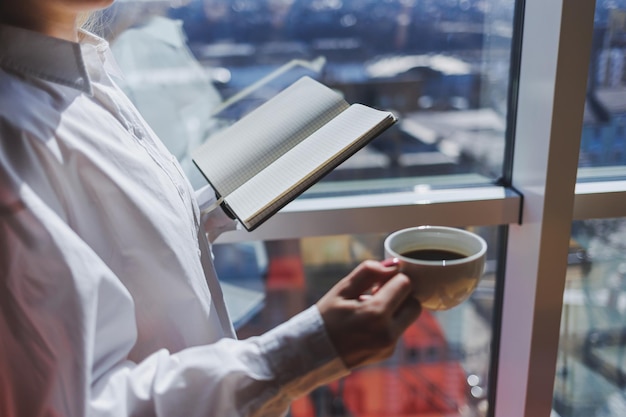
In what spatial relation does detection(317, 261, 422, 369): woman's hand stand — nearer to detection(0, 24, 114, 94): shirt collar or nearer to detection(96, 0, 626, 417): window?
detection(0, 24, 114, 94): shirt collar

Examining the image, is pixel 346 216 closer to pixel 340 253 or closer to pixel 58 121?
pixel 340 253

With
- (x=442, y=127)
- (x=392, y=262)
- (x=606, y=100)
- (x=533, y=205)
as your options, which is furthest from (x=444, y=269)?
(x=606, y=100)

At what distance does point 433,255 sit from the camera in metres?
0.78

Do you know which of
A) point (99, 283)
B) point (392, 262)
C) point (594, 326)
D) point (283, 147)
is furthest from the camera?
point (594, 326)

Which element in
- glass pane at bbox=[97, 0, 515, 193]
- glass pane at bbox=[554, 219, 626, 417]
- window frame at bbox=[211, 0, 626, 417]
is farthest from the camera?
glass pane at bbox=[554, 219, 626, 417]

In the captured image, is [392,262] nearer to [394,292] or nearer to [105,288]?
[394,292]

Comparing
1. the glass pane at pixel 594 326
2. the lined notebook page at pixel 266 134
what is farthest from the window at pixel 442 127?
the lined notebook page at pixel 266 134

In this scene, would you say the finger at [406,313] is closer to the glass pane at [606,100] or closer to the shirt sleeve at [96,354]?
the shirt sleeve at [96,354]

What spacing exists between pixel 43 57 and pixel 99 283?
0.27 metres

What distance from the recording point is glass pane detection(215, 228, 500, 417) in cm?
153

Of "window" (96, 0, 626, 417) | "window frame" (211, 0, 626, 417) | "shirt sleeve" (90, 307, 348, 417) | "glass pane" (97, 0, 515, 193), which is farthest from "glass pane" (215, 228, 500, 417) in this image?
"shirt sleeve" (90, 307, 348, 417)

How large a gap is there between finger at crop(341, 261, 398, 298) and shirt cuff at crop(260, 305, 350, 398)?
0.05 meters

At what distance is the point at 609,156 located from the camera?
146cm

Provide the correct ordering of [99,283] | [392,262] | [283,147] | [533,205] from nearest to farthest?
1. [99,283]
2. [392,262]
3. [283,147]
4. [533,205]
